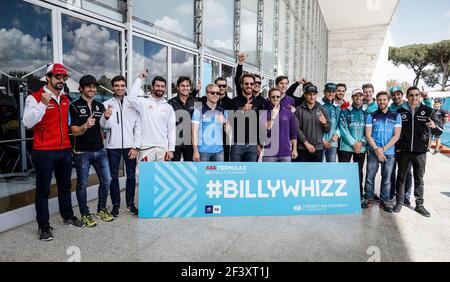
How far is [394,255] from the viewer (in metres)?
2.65

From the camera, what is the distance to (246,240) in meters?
2.90

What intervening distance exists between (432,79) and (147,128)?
195ft

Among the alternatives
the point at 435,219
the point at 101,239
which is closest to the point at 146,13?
the point at 101,239

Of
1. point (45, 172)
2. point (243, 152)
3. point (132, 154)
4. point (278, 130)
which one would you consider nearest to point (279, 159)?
point (278, 130)

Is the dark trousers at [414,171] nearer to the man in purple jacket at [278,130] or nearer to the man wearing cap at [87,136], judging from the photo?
the man in purple jacket at [278,130]

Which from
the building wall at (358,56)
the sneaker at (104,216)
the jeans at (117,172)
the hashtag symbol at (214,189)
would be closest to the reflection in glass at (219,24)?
the jeans at (117,172)

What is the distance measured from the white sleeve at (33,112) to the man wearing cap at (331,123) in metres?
3.44

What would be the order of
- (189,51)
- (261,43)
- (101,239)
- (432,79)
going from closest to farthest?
(101,239) → (189,51) → (261,43) → (432,79)

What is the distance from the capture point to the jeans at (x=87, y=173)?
323 centimetres

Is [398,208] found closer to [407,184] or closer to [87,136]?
[407,184]

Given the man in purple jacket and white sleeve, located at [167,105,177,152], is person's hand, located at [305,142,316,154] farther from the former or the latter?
white sleeve, located at [167,105,177,152]

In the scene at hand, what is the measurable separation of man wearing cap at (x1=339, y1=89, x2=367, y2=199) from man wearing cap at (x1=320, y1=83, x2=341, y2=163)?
0.31ft

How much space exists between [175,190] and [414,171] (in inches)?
125
